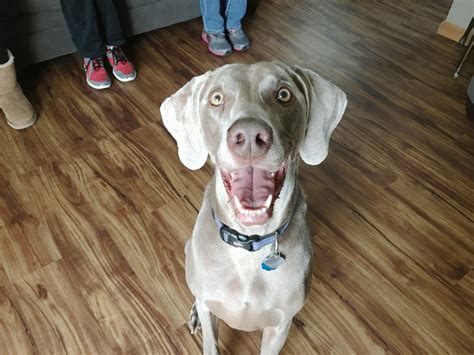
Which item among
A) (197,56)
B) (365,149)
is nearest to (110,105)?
(197,56)

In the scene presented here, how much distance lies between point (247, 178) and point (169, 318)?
75cm

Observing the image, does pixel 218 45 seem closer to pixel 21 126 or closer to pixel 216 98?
pixel 21 126

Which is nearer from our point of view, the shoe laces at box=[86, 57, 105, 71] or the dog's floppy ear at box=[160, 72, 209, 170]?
the dog's floppy ear at box=[160, 72, 209, 170]

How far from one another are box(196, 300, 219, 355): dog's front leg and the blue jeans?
200 cm

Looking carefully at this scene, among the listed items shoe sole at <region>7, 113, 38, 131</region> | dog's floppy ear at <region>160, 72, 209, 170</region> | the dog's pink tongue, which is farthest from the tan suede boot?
→ the dog's pink tongue

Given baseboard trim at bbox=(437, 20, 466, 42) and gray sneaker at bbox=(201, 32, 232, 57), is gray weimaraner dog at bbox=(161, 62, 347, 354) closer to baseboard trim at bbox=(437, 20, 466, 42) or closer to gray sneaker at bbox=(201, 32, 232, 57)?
gray sneaker at bbox=(201, 32, 232, 57)

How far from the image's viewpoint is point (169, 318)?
5.03 feet

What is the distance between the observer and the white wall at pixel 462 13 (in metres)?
3.13

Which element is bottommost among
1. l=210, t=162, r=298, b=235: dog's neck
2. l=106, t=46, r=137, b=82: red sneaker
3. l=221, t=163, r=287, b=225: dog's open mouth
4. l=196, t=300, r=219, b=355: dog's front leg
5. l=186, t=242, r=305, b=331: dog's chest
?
l=106, t=46, r=137, b=82: red sneaker

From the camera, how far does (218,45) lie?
9.11 ft

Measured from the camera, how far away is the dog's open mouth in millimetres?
999

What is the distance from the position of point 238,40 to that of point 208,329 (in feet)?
6.71

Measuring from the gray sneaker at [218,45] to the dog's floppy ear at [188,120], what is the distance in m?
1.74

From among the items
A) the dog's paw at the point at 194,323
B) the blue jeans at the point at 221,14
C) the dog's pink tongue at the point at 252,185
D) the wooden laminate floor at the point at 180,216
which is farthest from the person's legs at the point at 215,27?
the dog's pink tongue at the point at 252,185
